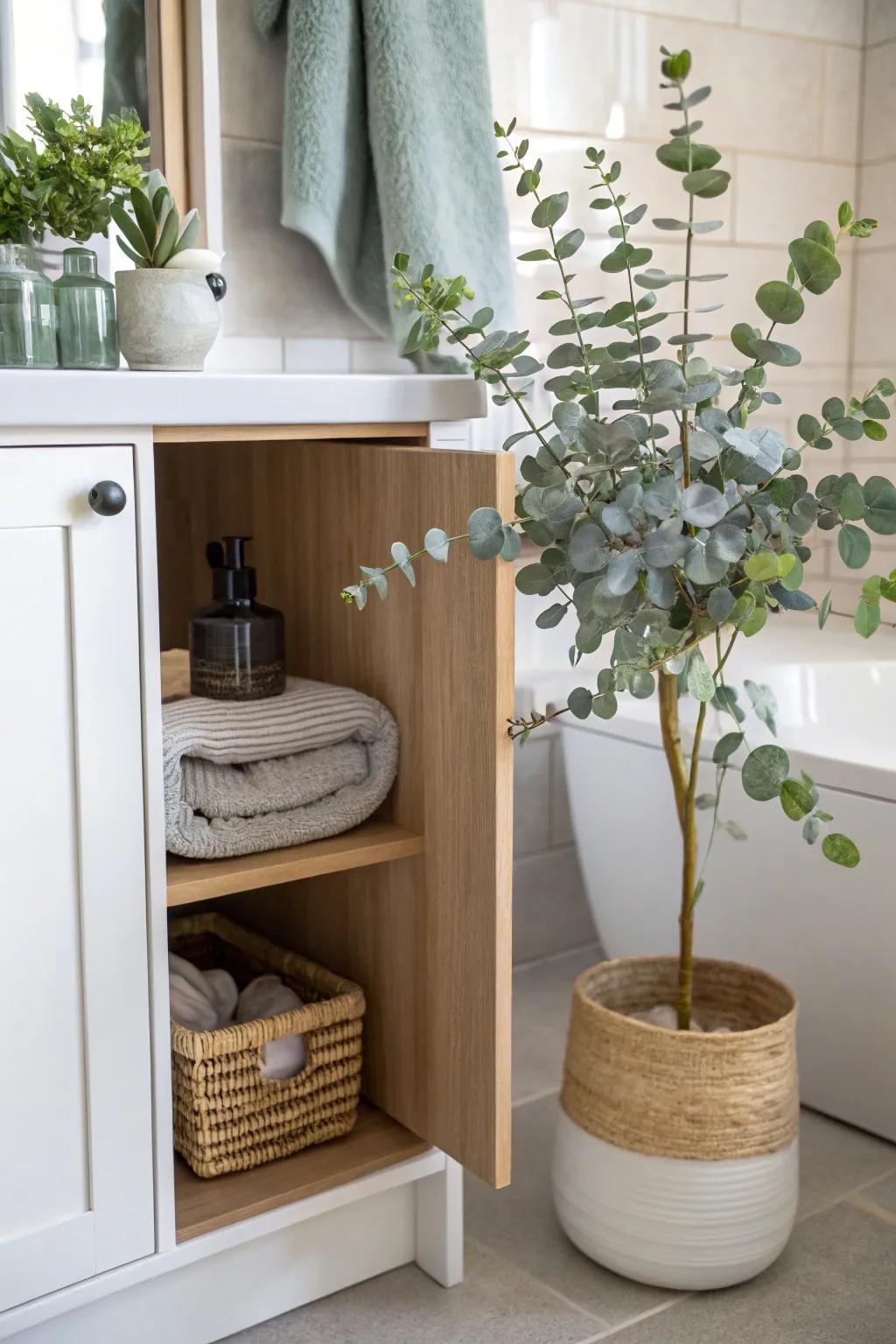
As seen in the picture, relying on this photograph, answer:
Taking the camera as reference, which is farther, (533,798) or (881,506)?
(533,798)

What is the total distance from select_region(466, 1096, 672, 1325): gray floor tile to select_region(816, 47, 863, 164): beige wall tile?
1.64 meters

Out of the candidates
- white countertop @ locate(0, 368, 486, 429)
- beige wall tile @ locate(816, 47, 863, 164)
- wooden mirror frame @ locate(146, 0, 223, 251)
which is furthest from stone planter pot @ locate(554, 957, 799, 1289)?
beige wall tile @ locate(816, 47, 863, 164)

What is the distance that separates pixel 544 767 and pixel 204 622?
0.91 metres

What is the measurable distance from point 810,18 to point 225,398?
159 cm

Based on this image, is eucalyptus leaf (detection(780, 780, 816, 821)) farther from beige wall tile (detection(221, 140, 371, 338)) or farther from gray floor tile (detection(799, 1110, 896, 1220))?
beige wall tile (detection(221, 140, 371, 338))

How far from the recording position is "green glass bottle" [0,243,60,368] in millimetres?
1066

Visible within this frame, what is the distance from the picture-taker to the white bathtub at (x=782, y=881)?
1.55m

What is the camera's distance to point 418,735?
128 centimetres

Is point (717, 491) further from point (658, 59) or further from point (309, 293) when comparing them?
point (658, 59)

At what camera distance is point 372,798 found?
1292 mm

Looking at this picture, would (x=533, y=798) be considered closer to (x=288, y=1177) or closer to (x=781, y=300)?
(x=288, y=1177)

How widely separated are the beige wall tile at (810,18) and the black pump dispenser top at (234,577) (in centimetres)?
138

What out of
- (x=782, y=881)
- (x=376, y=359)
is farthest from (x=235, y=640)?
(x=782, y=881)

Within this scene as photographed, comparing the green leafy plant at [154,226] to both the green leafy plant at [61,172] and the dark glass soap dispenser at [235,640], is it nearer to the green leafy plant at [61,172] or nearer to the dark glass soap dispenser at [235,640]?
the green leafy plant at [61,172]
